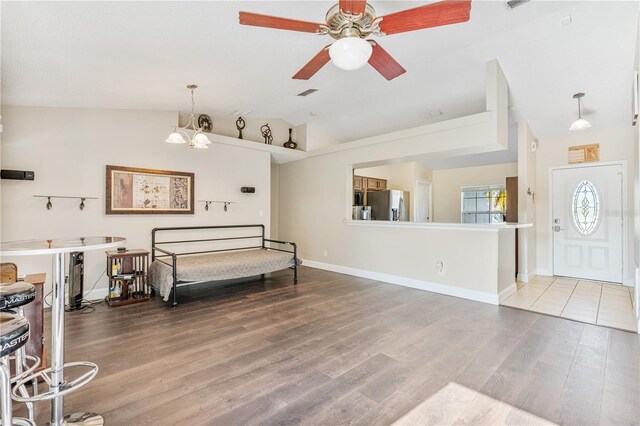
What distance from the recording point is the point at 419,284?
4.71m

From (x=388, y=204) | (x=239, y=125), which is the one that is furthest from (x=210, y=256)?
(x=388, y=204)

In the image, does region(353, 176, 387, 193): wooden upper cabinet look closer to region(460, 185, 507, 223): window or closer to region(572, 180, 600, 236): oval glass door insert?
region(460, 185, 507, 223): window

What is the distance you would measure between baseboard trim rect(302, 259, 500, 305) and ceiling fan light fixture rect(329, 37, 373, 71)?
357cm

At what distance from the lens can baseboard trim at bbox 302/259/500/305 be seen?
13.3 feet

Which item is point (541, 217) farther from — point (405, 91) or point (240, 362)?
point (240, 362)

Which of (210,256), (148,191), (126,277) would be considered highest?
(148,191)

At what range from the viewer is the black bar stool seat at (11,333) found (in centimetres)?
109

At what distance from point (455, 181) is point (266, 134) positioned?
5.36 metres

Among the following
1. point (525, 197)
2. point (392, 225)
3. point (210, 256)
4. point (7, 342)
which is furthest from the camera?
point (525, 197)

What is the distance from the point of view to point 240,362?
7.91ft

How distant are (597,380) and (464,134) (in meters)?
2.92

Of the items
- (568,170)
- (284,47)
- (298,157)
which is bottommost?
(568,170)

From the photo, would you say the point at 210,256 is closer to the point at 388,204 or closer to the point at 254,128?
the point at 254,128

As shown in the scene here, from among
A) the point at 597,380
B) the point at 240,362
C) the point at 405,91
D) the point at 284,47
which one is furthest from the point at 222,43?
the point at 597,380
